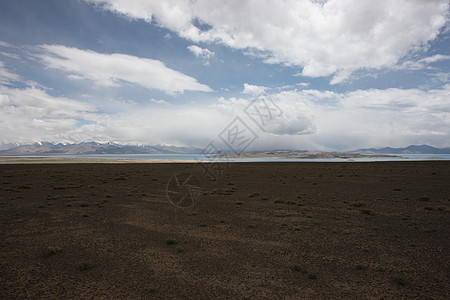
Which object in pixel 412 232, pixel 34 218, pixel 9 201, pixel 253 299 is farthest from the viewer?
pixel 9 201

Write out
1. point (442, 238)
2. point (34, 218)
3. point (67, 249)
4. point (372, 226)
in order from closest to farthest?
point (67, 249)
point (442, 238)
point (372, 226)
point (34, 218)

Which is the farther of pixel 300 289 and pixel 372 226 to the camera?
pixel 372 226

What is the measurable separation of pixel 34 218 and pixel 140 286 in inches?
407

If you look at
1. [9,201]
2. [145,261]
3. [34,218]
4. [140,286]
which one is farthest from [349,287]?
[9,201]

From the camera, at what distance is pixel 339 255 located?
26.2 ft

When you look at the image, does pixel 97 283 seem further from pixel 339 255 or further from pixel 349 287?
pixel 339 255

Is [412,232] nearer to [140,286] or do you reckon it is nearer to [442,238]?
[442,238]

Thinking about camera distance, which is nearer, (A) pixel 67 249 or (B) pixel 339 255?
(B) pixel 339 255

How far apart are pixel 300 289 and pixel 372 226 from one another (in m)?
7.29

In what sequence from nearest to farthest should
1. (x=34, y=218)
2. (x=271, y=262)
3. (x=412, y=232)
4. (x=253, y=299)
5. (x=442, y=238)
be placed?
(x=253, y=299)
(x=271, y=262)
(x=442, y=238)
(x=412, y=232)
(x=34, y=218)

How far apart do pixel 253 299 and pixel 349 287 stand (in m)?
2.59

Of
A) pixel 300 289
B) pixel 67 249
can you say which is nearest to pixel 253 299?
pixel 300 289

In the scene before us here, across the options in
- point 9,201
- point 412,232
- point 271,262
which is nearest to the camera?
point 271,262

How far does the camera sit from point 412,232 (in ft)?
33.4
